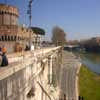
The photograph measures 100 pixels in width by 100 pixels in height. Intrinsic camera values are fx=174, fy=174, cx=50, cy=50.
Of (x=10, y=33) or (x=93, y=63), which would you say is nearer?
(x=10, y=33)

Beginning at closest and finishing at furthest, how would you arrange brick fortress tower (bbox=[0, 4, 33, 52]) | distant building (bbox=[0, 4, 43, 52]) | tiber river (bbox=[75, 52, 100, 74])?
distant building (bbox=[0, 4, 43, 52]) < brick fortress tower (bbox=[0, 4, 33, 52]) < tiber river (bbox=[75, 52, 100, 74])

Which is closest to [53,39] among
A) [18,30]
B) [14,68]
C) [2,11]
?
[2,11]

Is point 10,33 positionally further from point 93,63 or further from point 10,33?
point 93,63

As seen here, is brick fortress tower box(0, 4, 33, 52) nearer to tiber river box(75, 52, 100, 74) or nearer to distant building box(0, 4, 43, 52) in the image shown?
distant building box(0, 4, 43, 52)

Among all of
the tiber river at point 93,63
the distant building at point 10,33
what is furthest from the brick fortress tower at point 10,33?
the tiber river at point 93,63

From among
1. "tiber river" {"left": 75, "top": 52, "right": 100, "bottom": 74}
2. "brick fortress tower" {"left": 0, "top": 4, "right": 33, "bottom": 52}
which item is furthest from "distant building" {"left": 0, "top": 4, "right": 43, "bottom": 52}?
"tiber river" {"left": 75, "top": 52, "right": 100, "bottom": 74}

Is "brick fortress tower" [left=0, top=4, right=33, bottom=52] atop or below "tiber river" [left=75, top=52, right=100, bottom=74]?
atop

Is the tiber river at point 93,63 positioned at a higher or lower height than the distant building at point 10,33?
lower

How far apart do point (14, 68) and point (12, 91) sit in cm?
71

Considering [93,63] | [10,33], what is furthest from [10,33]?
[93,63]

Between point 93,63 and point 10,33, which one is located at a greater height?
point 10,33

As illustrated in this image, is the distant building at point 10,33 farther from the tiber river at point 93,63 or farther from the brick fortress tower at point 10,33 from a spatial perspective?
the tiber river at point 93,63

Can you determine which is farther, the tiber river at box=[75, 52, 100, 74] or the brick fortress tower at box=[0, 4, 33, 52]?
the tiber river at box=[75, 52, 100, 74]

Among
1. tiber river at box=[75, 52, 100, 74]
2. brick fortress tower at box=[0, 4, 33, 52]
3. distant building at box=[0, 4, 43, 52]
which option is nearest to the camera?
distant building at box=[0, 4, 43, 52]
